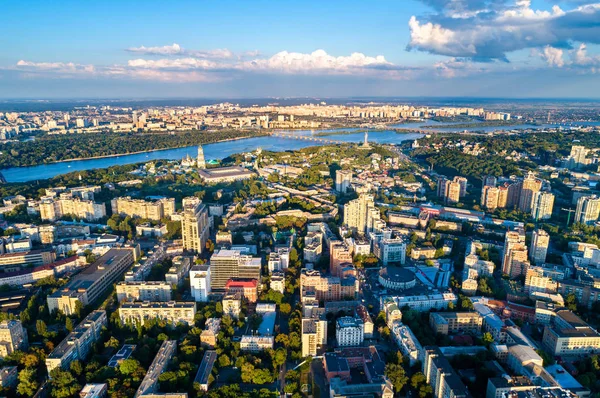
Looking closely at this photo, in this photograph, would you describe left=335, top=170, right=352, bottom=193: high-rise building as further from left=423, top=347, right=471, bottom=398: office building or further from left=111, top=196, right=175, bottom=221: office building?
left=423, top=347, right=471, bottom=398: office building

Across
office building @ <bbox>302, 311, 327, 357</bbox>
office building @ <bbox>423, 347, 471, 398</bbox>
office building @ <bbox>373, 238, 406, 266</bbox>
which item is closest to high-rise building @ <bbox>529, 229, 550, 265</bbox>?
office building @ <bbox>373, 238, 406, 266</bbox>

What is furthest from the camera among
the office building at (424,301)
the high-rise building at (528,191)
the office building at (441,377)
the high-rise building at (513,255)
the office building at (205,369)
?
the high-rise building at (528,191)

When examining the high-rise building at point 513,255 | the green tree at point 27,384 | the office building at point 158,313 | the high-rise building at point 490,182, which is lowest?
the green tree at point 27,384

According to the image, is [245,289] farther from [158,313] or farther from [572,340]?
[572,340]

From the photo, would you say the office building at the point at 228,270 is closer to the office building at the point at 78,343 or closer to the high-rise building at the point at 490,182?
the office building at the point at 78,343

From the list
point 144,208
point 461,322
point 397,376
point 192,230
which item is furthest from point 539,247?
point 144,208

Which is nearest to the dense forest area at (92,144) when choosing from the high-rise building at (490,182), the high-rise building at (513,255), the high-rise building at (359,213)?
the high-rise building at (359,213)

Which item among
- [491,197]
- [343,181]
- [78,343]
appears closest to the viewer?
[78,343]
